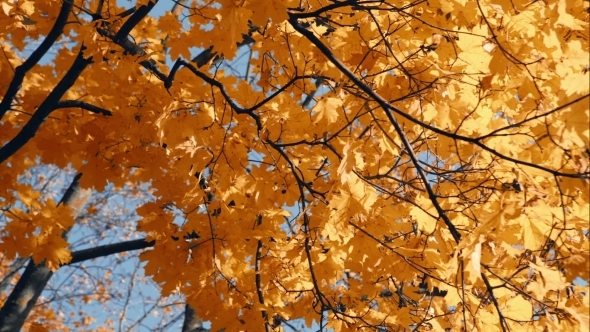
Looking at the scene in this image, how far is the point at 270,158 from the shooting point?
132 inches

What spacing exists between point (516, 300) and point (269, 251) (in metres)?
1.59

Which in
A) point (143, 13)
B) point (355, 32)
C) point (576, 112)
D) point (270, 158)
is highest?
point (143, 13)

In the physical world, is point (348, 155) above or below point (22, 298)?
below

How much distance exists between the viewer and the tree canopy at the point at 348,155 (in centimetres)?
228

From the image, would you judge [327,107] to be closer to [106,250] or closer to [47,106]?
[47,106]

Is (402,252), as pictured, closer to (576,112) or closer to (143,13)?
(576,112)

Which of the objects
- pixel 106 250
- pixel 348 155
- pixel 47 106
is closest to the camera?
pixel 348 155

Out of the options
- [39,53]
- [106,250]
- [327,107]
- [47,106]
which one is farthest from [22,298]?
[327,107]

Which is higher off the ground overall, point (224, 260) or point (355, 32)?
point (355, 32)

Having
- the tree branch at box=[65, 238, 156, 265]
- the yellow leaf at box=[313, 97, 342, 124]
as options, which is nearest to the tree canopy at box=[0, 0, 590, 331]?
the yellow leaf at box=[313, 97, 342, 124]

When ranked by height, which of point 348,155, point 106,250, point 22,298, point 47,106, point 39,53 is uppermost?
point 39,53

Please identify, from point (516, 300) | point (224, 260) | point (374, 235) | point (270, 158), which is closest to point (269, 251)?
point (224, 260)

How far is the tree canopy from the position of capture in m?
2.28

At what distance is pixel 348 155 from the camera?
7.41 feet
